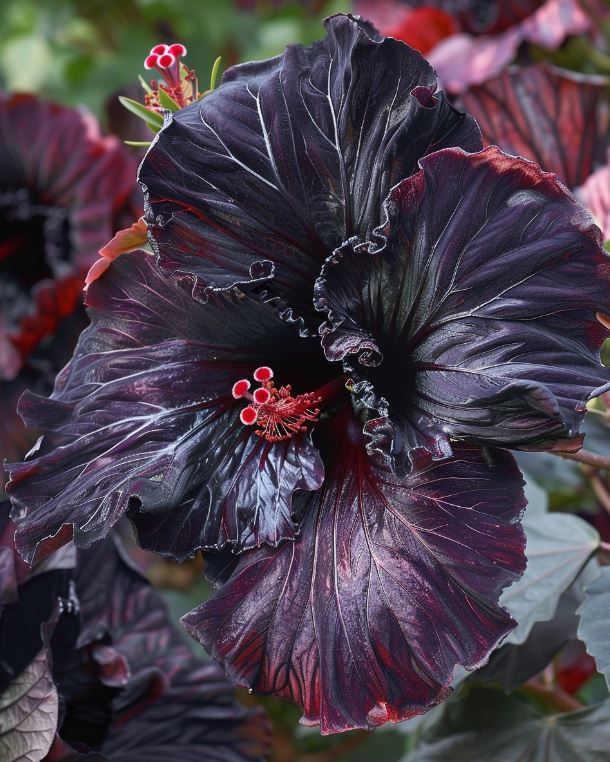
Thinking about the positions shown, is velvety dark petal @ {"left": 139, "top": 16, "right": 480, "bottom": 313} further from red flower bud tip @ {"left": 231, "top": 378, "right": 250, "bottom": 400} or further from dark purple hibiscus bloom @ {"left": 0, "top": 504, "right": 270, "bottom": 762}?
dark purple hibiscus bloom @ {"left": 0, "top": 504, "right": 270, "bottom": 762}

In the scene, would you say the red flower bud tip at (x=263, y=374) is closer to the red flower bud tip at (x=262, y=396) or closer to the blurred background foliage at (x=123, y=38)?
the red flower bud tip at (x=262, y=396)

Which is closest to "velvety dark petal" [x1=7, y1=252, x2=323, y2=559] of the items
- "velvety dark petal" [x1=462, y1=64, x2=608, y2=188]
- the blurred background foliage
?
"velvety dark petal" [x1=462, y1=64, x2=608, y2=188]

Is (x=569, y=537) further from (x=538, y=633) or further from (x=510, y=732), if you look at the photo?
(x=510, y=732)

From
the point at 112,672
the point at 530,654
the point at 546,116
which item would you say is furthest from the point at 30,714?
the point at 546,116

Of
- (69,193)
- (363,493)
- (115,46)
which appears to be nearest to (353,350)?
(363,493)

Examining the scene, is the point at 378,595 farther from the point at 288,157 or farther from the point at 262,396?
the point at 288,157
